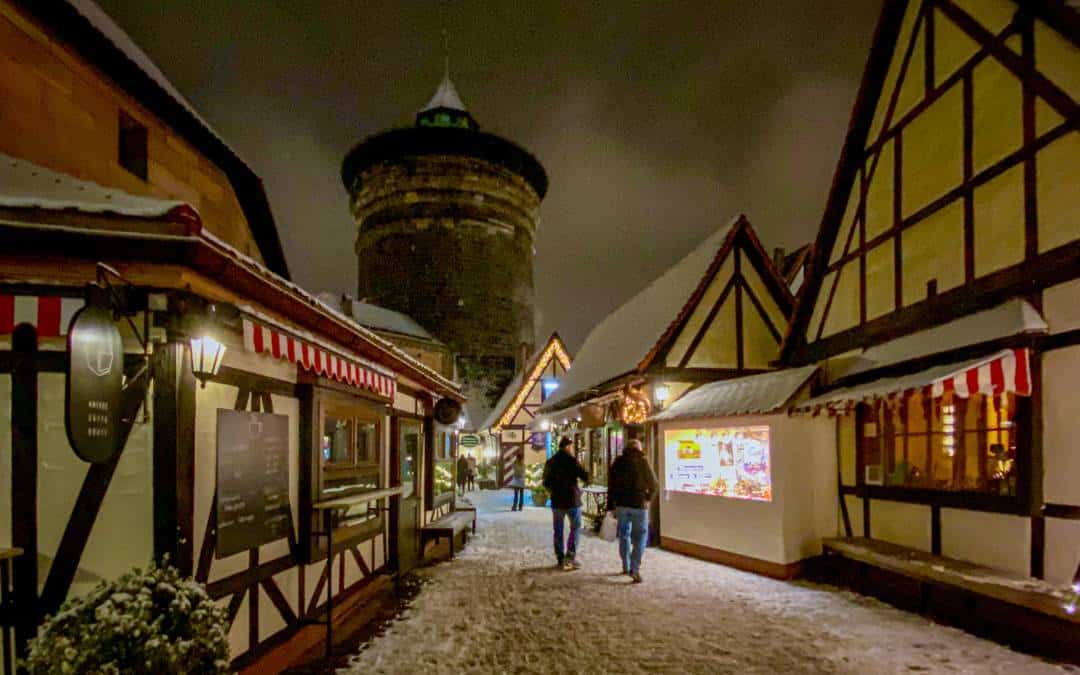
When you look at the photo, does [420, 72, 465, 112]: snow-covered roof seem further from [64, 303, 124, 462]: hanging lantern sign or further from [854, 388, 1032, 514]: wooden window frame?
[64, 303, 124, 462]: hanging lantern sign

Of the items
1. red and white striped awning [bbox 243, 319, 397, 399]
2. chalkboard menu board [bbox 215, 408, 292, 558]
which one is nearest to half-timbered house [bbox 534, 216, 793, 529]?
red and white striped awning [bbox 243, 319, 397, 399]

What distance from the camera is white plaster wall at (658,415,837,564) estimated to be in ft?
32.9

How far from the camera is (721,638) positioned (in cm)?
704

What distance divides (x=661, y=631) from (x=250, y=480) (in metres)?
4.40

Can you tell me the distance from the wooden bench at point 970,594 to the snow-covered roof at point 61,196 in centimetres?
761

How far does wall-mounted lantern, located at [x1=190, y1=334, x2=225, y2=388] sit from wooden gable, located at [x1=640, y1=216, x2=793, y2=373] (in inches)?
394

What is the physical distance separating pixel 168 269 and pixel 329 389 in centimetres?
298

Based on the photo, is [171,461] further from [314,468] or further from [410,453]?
[410,453]

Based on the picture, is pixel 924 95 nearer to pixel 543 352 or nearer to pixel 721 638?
pixel 721 638

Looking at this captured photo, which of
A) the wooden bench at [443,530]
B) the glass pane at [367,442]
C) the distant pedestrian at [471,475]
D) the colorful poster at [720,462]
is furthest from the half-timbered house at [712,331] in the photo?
the distant pedestrian at [471,475]

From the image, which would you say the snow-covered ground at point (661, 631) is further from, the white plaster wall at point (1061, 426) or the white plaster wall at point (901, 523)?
the white plaster wall at point (1061, 426)

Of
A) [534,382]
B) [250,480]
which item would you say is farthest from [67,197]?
[534,382]

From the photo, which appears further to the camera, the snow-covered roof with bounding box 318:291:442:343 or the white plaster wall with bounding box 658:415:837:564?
the snow-covered roof with bounding box 318:291:442:343

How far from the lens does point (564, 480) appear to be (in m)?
11.1
